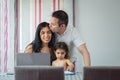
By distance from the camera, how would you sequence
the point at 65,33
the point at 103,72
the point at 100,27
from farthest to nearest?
the point at 100,27 < the point at 65,33 < the point at 103,72

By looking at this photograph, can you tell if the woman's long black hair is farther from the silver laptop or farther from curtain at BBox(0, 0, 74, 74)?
curtain at BBox(0, 0, 74, 74)

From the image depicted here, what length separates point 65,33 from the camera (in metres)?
2.43

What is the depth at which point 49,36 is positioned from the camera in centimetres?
219

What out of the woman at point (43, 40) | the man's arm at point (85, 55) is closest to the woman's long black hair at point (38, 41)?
the woman at point (43, 40)

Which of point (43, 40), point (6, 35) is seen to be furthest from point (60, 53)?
point (6, 35)

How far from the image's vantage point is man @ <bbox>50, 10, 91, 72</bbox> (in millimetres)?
2234

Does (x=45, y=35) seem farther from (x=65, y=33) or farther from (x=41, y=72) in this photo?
(x=41, y=72)

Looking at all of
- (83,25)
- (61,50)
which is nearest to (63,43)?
(61,50)

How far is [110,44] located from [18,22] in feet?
5.22

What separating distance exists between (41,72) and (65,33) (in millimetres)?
1114

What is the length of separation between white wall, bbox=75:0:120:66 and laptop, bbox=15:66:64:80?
9.44ft

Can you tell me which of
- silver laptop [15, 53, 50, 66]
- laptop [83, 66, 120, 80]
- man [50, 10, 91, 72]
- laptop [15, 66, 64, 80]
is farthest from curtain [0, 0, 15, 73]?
laptop [83, 66, 120, 80]

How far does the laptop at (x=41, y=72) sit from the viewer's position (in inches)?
52.9

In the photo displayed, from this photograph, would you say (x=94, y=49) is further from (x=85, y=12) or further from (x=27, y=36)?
(x=27, y=36)
